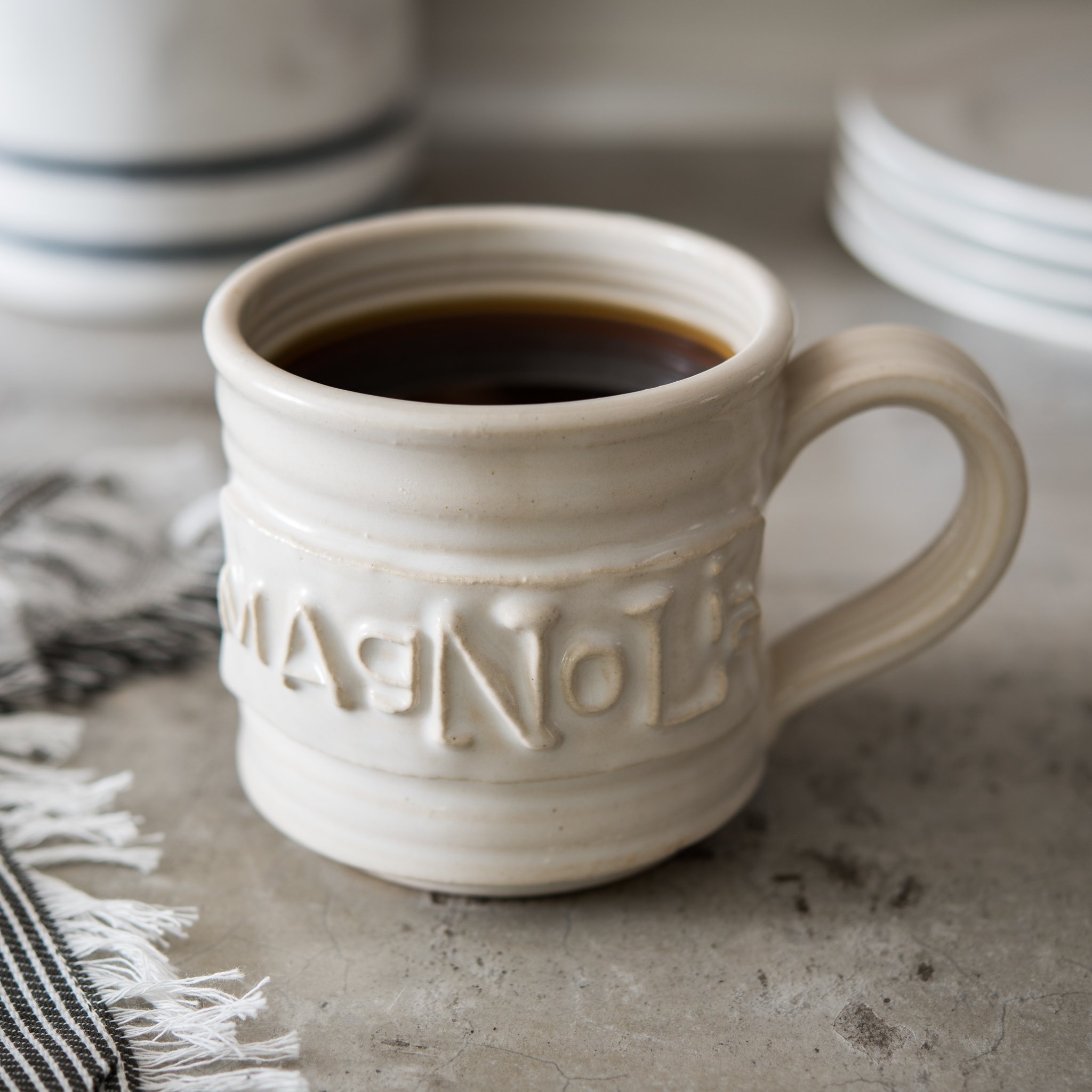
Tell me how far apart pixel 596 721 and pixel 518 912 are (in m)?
0.07

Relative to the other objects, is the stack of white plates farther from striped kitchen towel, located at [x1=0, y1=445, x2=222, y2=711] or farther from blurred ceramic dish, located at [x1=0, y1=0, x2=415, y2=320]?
striped kitchen towel, located at [x1=0, y1=445, x2=222, y2=711]

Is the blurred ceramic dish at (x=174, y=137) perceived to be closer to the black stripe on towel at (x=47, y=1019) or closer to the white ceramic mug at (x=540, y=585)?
the white ceramic mug at (x=540, y=585)

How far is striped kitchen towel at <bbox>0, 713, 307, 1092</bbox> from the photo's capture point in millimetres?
332

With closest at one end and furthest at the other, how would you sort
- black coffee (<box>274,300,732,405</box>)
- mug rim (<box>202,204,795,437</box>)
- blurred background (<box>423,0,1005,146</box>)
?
mug rim (<box>202,204,795,437</box>)
black coffee (<box>274,300,732,405</box>)
blurred background (<box>423,0,1005,146</box>)

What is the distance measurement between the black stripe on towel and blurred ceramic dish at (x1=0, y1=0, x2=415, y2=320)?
16.4 inches

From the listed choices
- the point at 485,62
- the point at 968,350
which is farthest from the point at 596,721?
the point at 485,62

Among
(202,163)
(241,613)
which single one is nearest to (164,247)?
(202,163)

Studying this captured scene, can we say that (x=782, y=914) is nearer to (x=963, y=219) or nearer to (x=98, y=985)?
(x=98, y=985)

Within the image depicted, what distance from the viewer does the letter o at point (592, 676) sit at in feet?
1.12

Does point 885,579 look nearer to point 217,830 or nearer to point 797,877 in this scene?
point 797,877

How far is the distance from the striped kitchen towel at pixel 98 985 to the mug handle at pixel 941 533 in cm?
18

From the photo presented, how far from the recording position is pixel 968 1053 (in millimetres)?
346

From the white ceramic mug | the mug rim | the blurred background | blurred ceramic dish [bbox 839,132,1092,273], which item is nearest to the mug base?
the white ceramic mug

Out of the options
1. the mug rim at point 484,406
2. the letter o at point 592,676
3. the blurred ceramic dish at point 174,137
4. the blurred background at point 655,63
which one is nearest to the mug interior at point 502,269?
the mug rim at point 484,406
